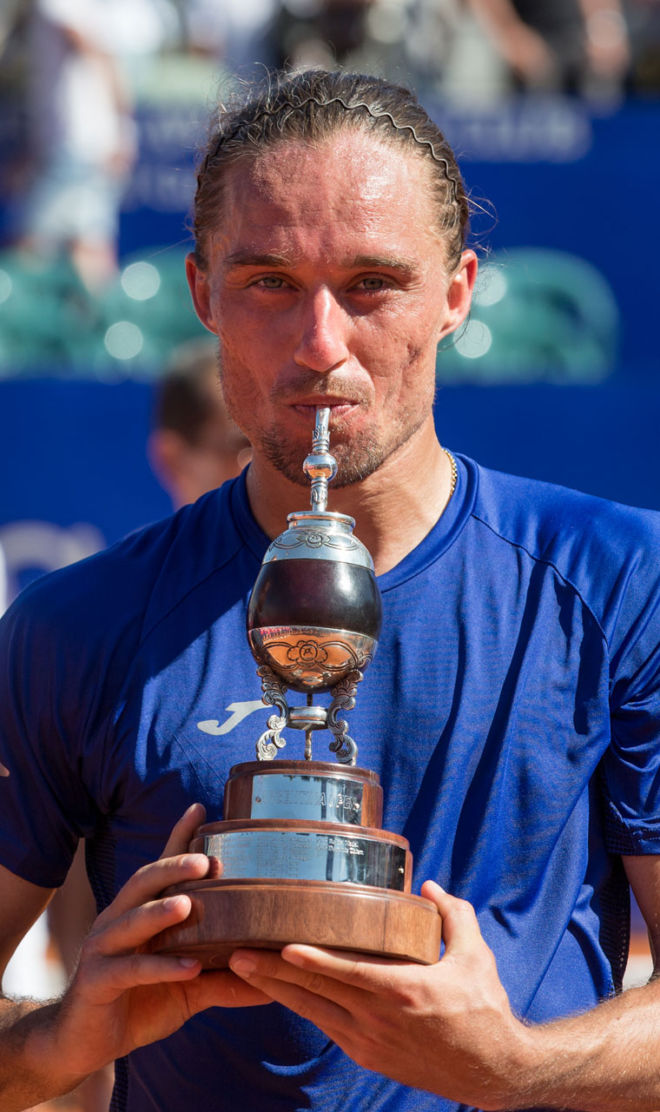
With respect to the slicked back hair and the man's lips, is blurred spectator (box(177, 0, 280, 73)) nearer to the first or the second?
the slicked back hair

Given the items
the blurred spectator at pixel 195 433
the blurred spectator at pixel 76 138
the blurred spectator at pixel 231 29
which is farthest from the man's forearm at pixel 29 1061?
the blurred spectator at pixel 231 29

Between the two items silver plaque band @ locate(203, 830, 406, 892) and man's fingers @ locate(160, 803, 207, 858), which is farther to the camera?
man's fingers @ locate(160, 803, 207, 858)

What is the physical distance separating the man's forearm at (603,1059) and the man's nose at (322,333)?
104cm

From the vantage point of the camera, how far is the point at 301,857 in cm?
208

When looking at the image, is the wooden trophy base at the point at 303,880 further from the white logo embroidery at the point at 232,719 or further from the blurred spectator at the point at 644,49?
the blurred spectator at the point at 644,49

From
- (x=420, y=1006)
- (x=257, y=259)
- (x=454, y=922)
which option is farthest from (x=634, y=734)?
(x=257, y=259)

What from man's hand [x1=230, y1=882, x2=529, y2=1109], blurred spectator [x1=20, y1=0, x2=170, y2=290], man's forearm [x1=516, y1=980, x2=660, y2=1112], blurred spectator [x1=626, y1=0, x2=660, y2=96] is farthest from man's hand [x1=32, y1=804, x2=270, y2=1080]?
blurred spectator [x1=626, y1=0, x2=660, y2=96]

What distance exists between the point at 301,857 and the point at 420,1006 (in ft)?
0.79

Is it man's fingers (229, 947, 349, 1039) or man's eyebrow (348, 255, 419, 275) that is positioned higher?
man's eyebrow (348, 255, 419, 275)

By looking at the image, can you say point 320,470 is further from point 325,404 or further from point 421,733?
point 421,733

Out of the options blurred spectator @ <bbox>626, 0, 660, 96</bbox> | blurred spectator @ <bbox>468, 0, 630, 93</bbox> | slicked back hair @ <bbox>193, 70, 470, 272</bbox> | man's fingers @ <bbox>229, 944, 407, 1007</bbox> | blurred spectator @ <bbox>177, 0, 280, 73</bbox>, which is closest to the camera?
man's fingers @ <bbox>229, 944, 407, 1007</bbox>

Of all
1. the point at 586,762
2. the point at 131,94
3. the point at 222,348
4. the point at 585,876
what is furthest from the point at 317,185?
the point at 131,94

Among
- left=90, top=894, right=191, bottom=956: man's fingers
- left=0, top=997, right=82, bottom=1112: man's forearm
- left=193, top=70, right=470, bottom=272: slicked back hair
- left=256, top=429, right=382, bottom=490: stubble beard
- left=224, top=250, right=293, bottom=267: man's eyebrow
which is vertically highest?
left=193, top=70, right=470, bottom=272: slicked back hair

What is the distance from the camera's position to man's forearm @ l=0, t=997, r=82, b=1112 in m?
2.38
